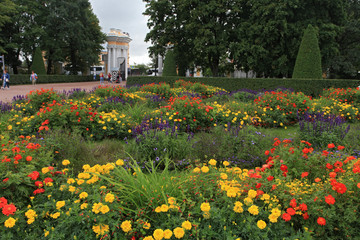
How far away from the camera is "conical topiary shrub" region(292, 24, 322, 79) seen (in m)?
16.0

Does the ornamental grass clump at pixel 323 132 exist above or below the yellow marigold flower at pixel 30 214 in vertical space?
above

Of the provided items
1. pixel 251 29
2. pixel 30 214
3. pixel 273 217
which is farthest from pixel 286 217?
pixel 251 29

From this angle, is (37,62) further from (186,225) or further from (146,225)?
(186,225)

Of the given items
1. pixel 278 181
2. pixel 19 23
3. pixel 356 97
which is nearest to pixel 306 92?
pixel 356 97

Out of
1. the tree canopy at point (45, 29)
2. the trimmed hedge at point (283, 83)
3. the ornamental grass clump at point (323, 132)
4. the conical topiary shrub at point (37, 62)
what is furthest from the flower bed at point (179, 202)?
the tree canopy at point (45, 29)

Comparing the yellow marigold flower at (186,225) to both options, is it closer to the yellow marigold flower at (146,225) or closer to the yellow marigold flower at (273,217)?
the yellow marigold flower at (146,225)

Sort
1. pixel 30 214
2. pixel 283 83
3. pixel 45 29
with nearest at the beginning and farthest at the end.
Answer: pixel 30 214 → pixel 283 83 → pixel 45 29

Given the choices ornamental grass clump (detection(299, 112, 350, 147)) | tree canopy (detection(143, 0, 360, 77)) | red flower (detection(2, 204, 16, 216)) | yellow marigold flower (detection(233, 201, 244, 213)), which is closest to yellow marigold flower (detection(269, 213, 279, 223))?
yellow marigold flower (detection(233, 201, 244, 213))

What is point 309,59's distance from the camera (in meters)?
16.1

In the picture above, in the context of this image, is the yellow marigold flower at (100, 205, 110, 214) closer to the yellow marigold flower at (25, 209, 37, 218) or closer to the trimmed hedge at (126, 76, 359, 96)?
the yellow marigold flower at (25, 209, 37, 218)

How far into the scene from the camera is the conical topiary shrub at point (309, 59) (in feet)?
52.5

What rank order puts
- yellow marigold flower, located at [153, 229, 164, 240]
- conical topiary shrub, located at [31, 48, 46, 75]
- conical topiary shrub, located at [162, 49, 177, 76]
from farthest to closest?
conical topiary shrub, located at [31, 48, 46, 75] → conical topiary shrub, located at [162, 49, 177, 76] → yellow marigold flower, located at [153, 229, 164, 240]

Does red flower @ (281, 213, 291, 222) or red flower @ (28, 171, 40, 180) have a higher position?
red flower @ (28, 171, 40, 180)

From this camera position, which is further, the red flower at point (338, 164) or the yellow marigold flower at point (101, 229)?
the red flower at point (338, 164)
